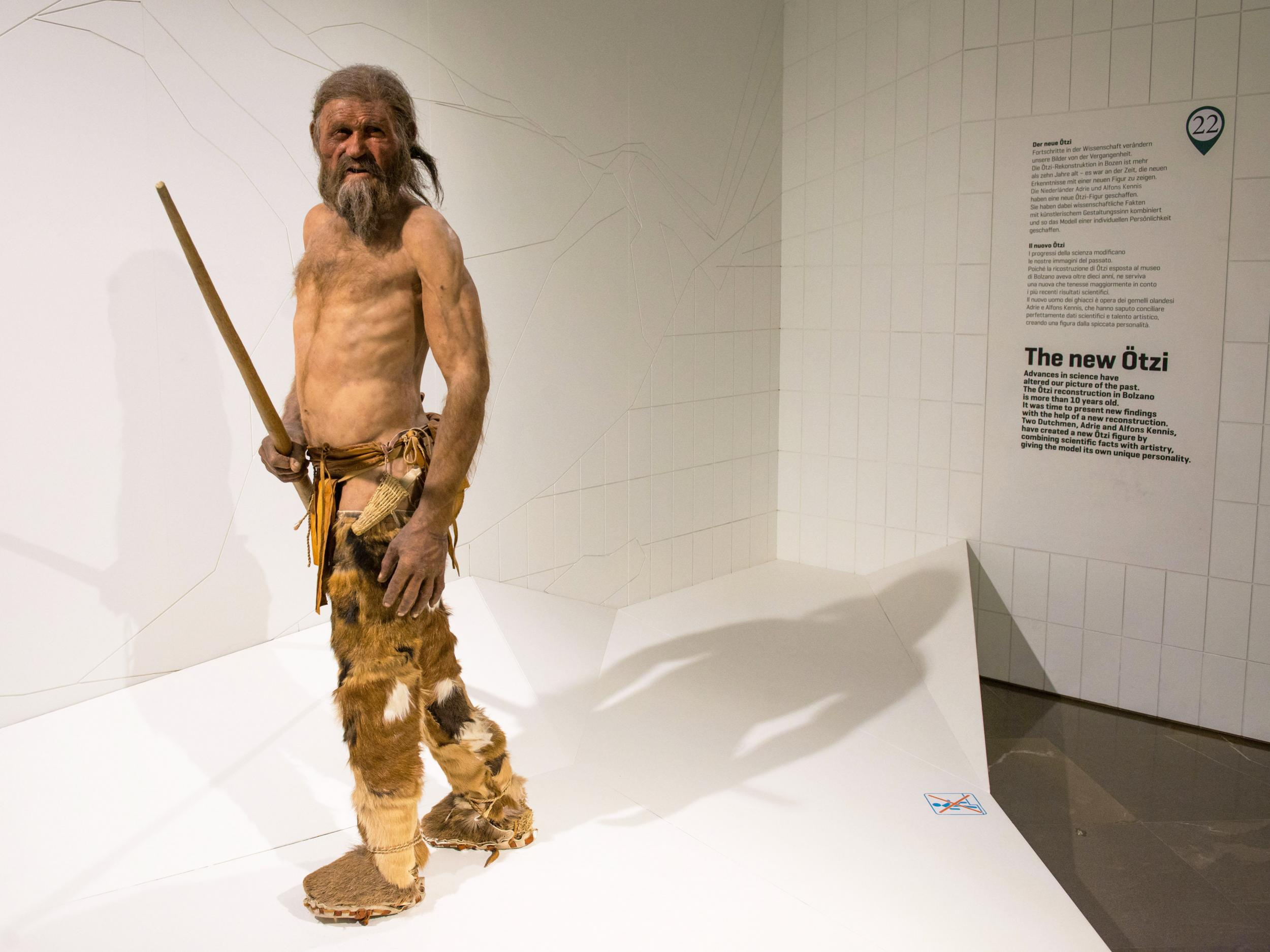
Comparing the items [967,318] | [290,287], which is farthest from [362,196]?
[967,318]

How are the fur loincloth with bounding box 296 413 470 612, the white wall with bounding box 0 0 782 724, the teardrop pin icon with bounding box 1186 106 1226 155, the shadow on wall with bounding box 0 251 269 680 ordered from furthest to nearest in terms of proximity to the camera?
the teardrop pin icon with bounding box 1186 106 1226 155 < the shadow on wall with bounding box 0 251 269 680 < the white wall with bounding box 0 0 782 724 < the fur loincloth with bounding box 296 413 470 612

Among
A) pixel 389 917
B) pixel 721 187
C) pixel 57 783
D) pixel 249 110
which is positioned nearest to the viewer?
pixel 389 917

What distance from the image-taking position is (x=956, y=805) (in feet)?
8.75

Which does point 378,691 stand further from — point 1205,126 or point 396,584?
point 1205,126

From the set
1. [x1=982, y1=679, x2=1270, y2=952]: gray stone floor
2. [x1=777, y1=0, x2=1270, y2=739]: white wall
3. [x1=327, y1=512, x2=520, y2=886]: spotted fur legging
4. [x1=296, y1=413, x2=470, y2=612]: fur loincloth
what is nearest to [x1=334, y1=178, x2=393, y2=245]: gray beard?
[x1=296, y1=413, x2=470, y2=612]: fur loincloth

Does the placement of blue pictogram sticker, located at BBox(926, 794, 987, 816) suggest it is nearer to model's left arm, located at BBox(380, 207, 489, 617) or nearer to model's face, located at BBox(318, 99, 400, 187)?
model's left arm, located at BBox(380, 207, 489, 617)

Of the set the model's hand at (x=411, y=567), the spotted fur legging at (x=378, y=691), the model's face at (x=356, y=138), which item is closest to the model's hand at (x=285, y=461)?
the spotted fur legging at (x=378, y=691)

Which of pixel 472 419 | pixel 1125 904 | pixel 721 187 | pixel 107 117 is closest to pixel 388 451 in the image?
pixel 472 419

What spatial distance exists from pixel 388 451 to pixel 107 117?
1279 mm

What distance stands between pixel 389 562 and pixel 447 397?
0.33m

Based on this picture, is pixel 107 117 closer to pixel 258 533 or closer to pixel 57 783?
pixel 258 533

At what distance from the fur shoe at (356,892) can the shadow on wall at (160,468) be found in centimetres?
100

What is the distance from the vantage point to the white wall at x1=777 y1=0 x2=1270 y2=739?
340 cm

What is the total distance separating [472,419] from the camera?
204cm
